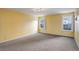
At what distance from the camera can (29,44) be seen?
2268 mm

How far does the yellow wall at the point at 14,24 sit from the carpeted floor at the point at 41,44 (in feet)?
0.46

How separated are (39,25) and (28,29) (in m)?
0.29

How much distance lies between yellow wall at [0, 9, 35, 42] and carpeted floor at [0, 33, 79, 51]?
141mm

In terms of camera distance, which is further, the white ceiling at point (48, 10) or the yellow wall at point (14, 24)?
the yellow wall at point (14, 24)

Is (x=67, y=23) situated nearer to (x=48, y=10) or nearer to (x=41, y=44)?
(x=48, y=10)

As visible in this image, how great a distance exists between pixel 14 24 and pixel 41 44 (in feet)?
2.29

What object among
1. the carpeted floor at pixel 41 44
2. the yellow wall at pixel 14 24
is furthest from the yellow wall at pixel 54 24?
the yellow wall at pixel 14 24

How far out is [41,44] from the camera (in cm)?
226

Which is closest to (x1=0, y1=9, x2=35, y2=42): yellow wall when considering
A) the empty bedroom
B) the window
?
the empty bedroom

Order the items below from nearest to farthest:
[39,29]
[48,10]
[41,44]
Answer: [48,10], [41,44], [39,29]

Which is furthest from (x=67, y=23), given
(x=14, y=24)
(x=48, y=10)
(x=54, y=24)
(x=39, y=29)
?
(x=14, y=24)

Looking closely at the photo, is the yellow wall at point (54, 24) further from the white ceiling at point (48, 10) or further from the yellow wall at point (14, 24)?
the yellow wall at point (14, 24)

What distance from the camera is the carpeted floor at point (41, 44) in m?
2.16
